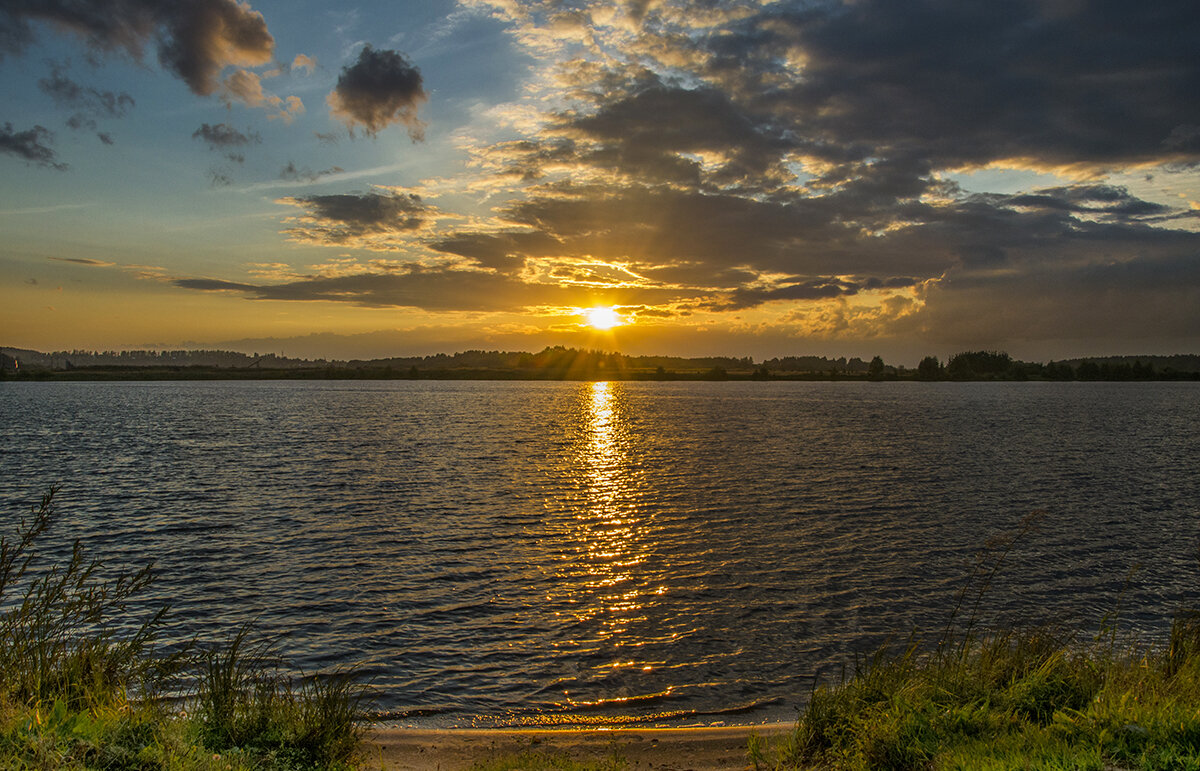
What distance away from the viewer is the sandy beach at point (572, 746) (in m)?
11.0

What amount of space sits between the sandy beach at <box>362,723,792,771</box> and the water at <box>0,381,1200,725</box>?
3.94 ft

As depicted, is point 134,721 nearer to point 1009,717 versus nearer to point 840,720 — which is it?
point 840,720

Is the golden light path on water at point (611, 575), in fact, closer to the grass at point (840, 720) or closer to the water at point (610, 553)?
the water at point (610, 553)

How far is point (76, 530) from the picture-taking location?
30.2 metres

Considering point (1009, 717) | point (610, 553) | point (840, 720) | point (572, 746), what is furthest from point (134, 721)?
point (610, 553)

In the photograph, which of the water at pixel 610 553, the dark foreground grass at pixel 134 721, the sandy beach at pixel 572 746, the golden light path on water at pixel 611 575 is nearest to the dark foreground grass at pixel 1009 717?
the sandy beach at pixel 572 746

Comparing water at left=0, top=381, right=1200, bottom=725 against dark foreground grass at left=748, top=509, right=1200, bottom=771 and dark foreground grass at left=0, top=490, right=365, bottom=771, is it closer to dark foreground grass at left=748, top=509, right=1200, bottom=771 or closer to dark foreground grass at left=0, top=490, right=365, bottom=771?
dark foreground grass at left=748, top=509, right=1200, bottom=771

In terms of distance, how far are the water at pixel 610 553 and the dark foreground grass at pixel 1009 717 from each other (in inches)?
139

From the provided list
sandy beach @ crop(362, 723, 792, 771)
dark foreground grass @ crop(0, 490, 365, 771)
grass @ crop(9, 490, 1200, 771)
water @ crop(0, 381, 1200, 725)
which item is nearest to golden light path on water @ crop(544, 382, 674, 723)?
water @ crop(0, 381, 1200, 725)

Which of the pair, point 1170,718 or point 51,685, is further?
point 51,685

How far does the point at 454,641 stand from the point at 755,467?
38.3m

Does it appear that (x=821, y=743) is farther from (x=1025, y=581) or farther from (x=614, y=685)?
(x=1025, y=581)

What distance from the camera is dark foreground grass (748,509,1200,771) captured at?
8.20 meters

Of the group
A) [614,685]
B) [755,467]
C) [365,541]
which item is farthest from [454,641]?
[755,467]
